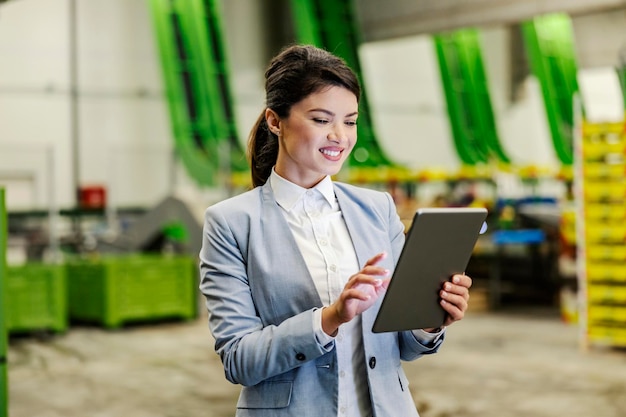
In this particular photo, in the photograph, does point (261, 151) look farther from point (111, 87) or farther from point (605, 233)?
point (111, 87)

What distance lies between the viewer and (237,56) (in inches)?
679

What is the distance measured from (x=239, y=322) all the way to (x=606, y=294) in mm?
6047

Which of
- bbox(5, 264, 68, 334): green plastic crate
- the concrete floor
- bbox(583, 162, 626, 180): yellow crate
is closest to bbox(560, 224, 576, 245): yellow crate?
the concrete floor

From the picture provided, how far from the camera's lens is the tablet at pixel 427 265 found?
1516mm

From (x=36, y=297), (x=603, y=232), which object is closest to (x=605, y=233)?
(x=603, y=232)

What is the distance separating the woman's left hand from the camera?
1.60 metres

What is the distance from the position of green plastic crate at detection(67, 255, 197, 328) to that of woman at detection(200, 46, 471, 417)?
25.3 feet

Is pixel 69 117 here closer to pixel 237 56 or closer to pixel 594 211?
pixel 237 56

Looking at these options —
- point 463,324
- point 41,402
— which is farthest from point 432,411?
point 463,324

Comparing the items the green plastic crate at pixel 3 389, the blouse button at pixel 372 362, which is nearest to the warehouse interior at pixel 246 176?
the green plastic crate at pixel 3 389

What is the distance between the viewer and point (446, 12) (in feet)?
48.6

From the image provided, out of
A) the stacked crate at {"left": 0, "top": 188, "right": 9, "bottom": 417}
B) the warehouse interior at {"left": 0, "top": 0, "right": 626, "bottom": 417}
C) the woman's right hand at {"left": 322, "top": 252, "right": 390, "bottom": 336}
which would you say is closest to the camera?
the woman's right hand at {"left": 322, "top": 252, "right": 390, "bottom": 336}

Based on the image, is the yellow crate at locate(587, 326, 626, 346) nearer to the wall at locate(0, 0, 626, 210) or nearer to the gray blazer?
the gray blazer

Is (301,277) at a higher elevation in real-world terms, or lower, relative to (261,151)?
lower
